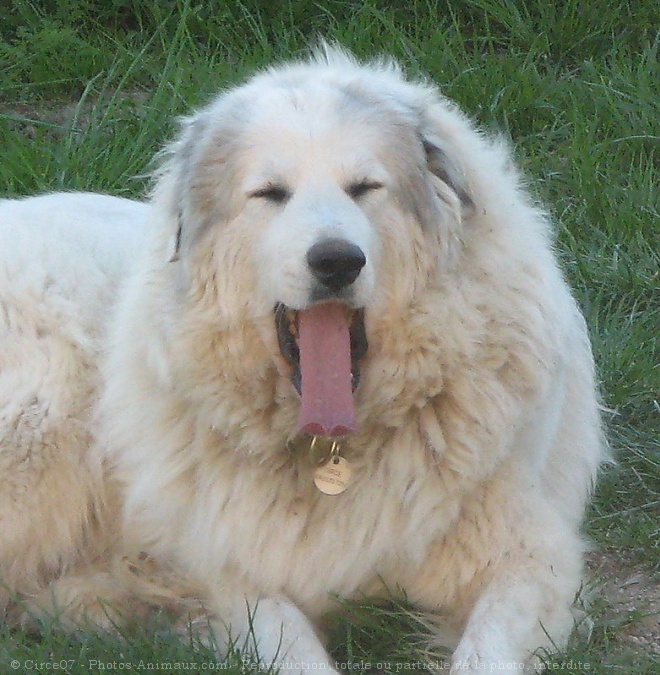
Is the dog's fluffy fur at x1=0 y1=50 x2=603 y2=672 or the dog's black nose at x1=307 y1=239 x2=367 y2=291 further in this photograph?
the dog's fluffy fur at x1=0 y1=50 x2=603 y2=672

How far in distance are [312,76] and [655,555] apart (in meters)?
1.77

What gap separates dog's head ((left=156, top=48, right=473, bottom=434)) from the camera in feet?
9.98

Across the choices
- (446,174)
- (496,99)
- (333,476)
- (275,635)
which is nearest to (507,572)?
(333,476)

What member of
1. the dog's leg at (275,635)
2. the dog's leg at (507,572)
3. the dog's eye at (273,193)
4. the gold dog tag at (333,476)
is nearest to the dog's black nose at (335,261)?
the dog's eye at (273,193)

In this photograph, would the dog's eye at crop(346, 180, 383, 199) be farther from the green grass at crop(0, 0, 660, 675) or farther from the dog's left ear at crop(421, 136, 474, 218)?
the green grass at crop(0, 0, 660, 675)

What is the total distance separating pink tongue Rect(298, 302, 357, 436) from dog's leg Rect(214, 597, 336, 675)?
1.63ft

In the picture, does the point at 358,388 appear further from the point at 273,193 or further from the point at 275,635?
the point at 275,635

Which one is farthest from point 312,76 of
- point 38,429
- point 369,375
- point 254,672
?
point 254,672

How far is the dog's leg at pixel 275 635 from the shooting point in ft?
9.88

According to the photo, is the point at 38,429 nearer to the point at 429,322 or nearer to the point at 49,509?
the point at 49,509

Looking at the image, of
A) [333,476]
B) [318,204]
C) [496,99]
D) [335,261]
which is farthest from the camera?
[496,99]

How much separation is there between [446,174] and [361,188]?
0.27 metres

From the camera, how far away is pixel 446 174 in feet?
10.7

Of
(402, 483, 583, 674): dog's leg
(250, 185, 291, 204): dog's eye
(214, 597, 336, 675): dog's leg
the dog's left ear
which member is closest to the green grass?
(402, 483, 583, 674): dog's leg
